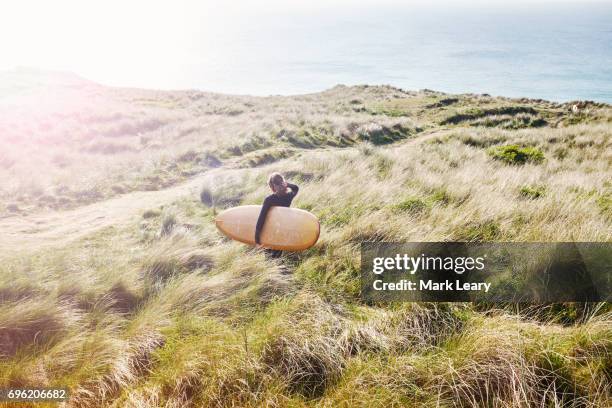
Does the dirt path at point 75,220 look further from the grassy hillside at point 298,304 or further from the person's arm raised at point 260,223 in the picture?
the person's arm raised at point 260,223

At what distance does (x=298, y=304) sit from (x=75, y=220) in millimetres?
7920

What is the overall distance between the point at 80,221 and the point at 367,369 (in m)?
8.76

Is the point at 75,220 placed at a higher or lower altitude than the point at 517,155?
lower

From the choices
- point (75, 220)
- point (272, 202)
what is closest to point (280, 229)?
point (272, 202)

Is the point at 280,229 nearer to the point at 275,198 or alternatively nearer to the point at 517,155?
the point at 275,198

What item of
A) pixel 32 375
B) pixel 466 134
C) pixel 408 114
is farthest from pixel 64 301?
pixel 408 114

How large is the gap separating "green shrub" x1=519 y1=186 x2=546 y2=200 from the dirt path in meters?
7.83

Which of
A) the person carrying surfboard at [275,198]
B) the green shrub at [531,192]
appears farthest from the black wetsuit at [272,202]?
the green shrub at [531,192]

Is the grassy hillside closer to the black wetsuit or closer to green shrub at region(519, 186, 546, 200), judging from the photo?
green shrub at region(519, 186, 546, 200)

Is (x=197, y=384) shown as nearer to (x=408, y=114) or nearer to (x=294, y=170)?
(x=294, y=170)

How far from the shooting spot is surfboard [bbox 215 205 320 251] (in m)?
5.75

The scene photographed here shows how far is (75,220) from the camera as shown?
9633 millimetres

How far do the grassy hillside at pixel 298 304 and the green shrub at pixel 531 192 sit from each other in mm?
120

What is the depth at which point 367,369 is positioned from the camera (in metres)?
3.36
